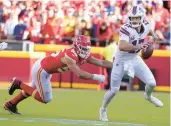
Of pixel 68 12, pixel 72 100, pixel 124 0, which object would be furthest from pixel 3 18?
pixel 72 100

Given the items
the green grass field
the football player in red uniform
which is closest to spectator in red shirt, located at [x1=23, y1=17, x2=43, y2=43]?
the green grass field

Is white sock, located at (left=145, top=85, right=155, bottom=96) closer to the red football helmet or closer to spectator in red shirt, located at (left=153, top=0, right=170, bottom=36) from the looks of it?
the red football helmet

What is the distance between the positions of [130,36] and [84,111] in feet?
7.22

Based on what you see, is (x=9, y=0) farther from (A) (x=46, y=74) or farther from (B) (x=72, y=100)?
(A) (x=46, y=74)

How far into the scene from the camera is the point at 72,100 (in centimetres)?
1351

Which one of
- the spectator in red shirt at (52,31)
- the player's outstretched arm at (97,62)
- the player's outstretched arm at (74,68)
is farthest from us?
the spectator in red shirt at (52,31)

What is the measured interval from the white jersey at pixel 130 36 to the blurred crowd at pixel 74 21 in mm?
7471

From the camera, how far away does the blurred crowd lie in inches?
697

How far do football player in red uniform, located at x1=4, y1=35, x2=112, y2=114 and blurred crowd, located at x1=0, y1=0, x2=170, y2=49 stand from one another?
7744mm

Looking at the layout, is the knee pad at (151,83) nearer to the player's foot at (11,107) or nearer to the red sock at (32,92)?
the red sock at (32,92)

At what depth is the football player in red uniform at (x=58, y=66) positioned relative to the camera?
9.08 m

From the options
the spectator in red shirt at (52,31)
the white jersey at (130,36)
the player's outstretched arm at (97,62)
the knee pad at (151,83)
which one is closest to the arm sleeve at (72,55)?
the player's outstretched arm at (97,62)

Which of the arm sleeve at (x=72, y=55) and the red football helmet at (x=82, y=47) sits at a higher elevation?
the red football helmet at (x=82, y=47)

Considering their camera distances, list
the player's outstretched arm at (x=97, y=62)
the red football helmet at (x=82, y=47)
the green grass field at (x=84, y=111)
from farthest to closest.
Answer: the player's outstretched arm at (x=97, y=62), the red football helmet at (x=82, y=47), the green grass field at (x=84, y=111)
